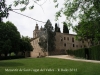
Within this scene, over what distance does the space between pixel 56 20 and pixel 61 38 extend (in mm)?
51387

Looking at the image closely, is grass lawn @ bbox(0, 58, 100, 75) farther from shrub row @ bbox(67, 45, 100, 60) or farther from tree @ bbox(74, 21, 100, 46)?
shrub row @ bbox(67, 45, 100, 60)

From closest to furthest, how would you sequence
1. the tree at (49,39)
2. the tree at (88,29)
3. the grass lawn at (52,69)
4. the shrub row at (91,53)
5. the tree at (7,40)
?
1. the grass lawn at (52,69)
2. the tree at (88,29)
3. the shrub row at (91,53)
4. the tree at (7,40)
5. the tree at (49,39)

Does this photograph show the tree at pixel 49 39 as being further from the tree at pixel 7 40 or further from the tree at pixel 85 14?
the tree at pixel 85 14

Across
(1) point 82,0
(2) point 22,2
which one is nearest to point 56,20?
(1) point 82,0

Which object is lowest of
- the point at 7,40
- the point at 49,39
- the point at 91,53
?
the point at 91,53

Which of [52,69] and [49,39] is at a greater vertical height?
[49,39]

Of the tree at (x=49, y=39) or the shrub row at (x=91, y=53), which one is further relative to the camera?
the tree at (x=49, y=39)

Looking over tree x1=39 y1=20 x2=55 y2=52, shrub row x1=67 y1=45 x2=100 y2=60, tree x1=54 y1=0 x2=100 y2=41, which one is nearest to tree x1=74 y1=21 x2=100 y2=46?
tree x1=54 y1=0 x2=100 y2=41

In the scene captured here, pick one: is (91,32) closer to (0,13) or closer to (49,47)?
(0,13)

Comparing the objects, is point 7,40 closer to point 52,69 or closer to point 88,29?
point 88,29

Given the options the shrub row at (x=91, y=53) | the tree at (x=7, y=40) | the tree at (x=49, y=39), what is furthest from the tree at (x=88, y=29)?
the tree at (x=49, y=39)

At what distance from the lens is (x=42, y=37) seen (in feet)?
201

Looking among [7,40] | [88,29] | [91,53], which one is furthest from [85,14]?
[7,40]

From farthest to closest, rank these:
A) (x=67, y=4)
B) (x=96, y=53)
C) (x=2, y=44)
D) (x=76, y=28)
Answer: (x=2, y=44)
(x=96, y=53)
(x=76, y=28)
(x=67, y=4)
